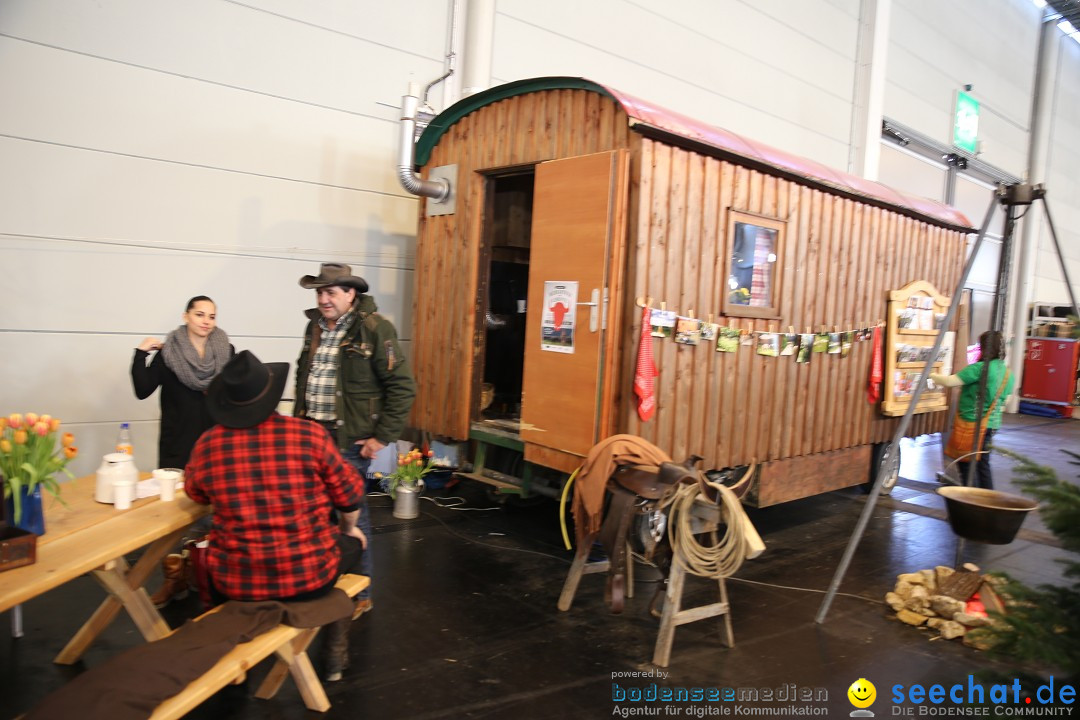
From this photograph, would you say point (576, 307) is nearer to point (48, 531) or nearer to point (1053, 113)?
point (48, 531)

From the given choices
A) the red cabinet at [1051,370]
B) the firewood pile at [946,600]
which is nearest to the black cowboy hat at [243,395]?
the firewood pile at [946,600]

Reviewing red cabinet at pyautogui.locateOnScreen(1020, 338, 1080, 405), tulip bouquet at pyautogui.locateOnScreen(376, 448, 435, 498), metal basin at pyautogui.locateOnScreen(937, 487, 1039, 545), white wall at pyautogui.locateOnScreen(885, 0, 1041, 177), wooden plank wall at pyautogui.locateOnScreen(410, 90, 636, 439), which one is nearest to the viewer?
metal basin at pyautogui.locateOnScreen(937, 487, 1039, 545)

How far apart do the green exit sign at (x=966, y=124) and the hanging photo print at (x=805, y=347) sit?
11.3 meters

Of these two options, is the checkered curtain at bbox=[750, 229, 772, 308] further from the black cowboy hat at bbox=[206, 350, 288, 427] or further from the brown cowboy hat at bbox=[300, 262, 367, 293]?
the black cowboy hat at bbox=[206, 350, 288, 427]

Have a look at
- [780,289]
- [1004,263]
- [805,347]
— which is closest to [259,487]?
[780,289]

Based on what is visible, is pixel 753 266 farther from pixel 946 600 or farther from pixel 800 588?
pixel 946 600

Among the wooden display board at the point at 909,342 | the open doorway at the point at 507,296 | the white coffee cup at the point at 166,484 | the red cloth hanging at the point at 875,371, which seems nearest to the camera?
the white coffee cup at the point at 166,484

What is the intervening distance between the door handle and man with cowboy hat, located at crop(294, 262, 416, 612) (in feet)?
4.71

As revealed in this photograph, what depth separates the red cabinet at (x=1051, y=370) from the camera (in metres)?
16.2

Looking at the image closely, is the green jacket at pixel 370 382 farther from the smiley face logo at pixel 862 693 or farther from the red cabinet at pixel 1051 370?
the red cabinet at pixel 1051 370

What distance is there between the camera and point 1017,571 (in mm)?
5809

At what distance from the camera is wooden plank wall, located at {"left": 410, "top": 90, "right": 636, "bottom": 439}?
5.61m

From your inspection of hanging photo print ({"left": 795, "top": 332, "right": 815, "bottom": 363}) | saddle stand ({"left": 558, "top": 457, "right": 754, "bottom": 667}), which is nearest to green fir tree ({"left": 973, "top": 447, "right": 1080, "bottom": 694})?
saddle stand ({"left": 558, "top": 457, "right": 754, "bottom": 667})

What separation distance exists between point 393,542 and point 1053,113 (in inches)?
796
